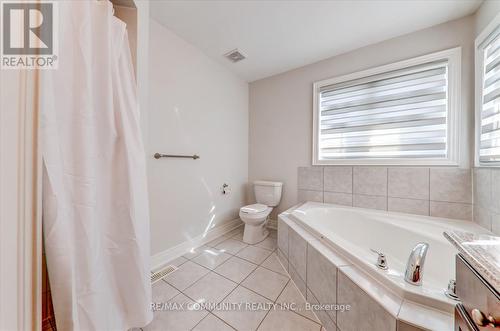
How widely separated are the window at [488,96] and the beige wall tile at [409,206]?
1.62 feet

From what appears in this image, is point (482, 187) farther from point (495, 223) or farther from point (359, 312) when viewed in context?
point (359, 312)

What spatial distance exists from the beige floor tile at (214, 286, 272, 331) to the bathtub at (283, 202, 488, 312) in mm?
619

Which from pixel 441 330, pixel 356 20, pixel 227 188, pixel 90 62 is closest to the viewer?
pixel 441 330

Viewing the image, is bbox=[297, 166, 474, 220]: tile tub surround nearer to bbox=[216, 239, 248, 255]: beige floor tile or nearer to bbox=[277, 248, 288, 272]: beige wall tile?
bbox=[277, 248, 288, 272]: beige wall tile

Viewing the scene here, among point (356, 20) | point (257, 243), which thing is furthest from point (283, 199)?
point (356, 20)

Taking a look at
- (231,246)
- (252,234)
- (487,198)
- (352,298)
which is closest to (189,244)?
(231,246)

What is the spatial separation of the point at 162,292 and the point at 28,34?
1.54m

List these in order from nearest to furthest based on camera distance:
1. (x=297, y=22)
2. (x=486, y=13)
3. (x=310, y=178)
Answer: (x=486, y=13)
(x=297, y=22)
(x=310, y=178)

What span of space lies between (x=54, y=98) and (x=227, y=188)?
188 centimetres

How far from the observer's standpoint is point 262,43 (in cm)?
186

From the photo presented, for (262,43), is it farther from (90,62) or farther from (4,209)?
(4,209)

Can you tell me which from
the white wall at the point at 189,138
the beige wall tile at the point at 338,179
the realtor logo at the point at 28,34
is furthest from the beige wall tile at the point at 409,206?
the realtor logo at the point at 28,34

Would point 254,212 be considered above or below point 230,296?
above

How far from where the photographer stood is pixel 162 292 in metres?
1.27
